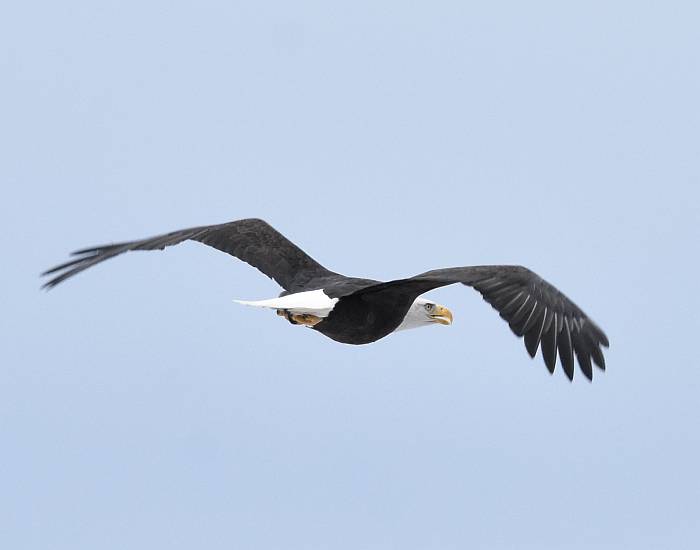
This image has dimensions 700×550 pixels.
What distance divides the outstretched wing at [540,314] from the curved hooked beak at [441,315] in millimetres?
1982

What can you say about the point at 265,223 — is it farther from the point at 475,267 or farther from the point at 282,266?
the point at 475,267

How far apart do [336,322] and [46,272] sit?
2.92m

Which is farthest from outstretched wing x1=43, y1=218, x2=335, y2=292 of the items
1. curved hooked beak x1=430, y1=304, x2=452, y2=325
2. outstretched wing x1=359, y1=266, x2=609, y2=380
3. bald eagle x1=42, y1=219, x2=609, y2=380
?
outstretched wing x1=359, y1=266, x2=609, y2=380

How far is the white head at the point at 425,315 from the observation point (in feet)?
52.9

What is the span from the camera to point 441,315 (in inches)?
642

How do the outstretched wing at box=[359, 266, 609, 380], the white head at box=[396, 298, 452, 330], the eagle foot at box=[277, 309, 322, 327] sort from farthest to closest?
the white head at box=[396, 298, 452, 330]
the eagle foot at box=[277, 309, 322, 327]
the outstretched wing at box=[359, 266, 609, 380]

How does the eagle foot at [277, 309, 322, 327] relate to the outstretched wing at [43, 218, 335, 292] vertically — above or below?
below

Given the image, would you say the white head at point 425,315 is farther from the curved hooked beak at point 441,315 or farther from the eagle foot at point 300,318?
the eagle foot at point 300,318

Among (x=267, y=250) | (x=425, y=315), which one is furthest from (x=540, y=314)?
(x=267, y=250)

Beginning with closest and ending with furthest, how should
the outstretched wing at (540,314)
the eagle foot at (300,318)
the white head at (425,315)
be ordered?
the outstretched wing at (540,314), the eagle foot at (300,318), the white head at (425,315)

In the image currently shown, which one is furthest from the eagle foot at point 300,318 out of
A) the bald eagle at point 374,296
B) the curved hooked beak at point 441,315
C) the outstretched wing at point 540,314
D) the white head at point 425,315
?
the curved hooked beak at point 441,315

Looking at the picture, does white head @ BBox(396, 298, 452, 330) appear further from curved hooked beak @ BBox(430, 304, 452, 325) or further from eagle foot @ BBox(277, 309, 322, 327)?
eagle foot @ BBox(277, 309, 322, 327)

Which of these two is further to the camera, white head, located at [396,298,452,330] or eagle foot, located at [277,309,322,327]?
white head, located at [396,298,452,330]

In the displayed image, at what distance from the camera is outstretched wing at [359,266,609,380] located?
46.2 ft
